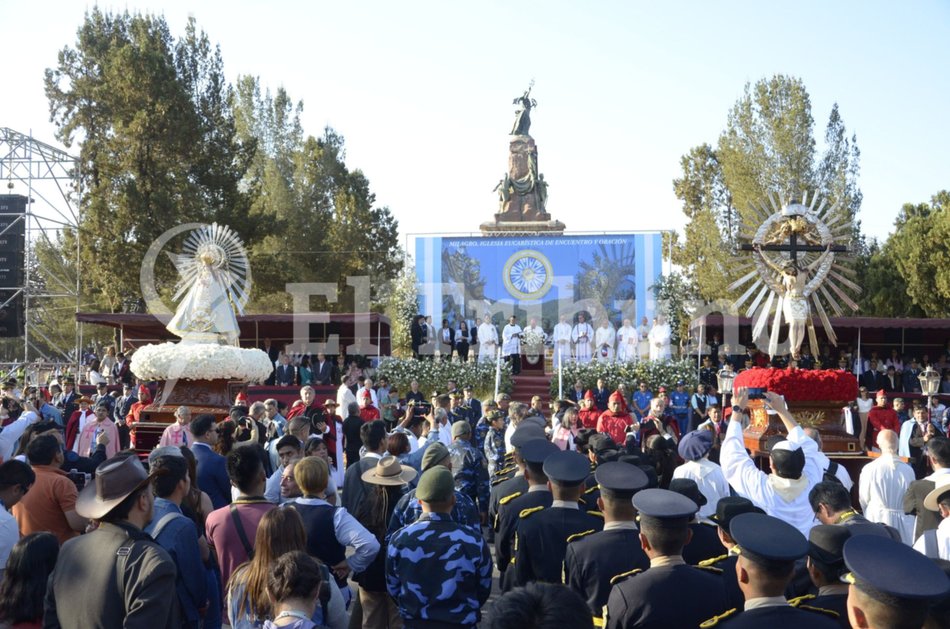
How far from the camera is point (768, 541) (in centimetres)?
339

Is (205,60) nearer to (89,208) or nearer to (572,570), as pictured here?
(89,208)

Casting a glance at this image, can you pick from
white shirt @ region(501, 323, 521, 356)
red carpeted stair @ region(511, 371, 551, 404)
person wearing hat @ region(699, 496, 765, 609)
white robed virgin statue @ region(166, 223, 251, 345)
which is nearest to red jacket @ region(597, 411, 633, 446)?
white robed virgin statue @ region(166, 223, 251, 345)

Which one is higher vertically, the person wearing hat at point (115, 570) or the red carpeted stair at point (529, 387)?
the person wearing hat at point (115, 570)

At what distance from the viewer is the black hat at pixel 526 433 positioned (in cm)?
749

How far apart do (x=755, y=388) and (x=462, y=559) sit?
23.7ft

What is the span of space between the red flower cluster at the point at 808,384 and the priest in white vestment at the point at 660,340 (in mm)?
13910

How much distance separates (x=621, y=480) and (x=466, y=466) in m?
3.76

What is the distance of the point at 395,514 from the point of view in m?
5.87

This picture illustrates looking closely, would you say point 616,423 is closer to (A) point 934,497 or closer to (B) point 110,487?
(A) point 934,497

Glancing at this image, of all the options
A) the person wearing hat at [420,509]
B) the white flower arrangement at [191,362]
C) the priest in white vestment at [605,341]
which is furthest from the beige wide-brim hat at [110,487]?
the priest in white vestment at [605,341]

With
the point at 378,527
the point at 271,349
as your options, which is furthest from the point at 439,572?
the point at 271,349

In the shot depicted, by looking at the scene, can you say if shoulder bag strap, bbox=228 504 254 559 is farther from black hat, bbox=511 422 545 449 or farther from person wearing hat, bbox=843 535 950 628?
person wearing hat, bbox=843 535 950 628

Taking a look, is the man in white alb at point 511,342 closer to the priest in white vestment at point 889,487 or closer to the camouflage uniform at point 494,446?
the camouflage uniform at point 494,446

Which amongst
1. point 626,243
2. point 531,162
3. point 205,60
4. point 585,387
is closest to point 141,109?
point 205,60
